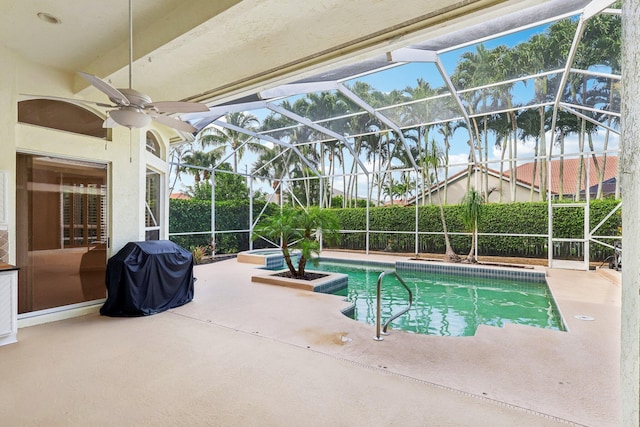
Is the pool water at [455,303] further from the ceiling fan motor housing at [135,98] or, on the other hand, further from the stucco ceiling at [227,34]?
the ceiling fan motor housing at [135,98]

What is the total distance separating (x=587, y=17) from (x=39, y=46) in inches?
302

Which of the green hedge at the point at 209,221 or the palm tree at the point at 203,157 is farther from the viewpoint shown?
the palm tree at the point at 203,157

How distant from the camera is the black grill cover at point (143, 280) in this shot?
489cm

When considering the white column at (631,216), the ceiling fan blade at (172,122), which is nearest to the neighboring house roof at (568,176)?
the ceiling fan blade at (172,122)

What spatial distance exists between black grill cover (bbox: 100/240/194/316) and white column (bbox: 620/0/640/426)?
535 centimetres

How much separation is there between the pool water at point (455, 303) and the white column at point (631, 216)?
12.8 feet

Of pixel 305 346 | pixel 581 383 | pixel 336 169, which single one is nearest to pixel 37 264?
pixel 305 346

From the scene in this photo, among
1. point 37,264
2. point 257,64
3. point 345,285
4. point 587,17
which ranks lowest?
point 345,285

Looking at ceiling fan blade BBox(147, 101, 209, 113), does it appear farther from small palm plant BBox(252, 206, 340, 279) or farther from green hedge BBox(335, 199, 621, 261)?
green hedge BBox(335, 199, 621, 261)

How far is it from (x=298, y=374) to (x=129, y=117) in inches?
113

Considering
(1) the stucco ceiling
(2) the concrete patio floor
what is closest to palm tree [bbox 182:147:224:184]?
(1) the stucco ceiling

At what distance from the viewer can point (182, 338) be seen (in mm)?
4074

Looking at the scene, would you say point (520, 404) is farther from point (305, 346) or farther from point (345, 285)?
point (345, 285)

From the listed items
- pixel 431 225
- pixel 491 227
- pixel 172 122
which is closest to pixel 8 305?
pixel 172 122
